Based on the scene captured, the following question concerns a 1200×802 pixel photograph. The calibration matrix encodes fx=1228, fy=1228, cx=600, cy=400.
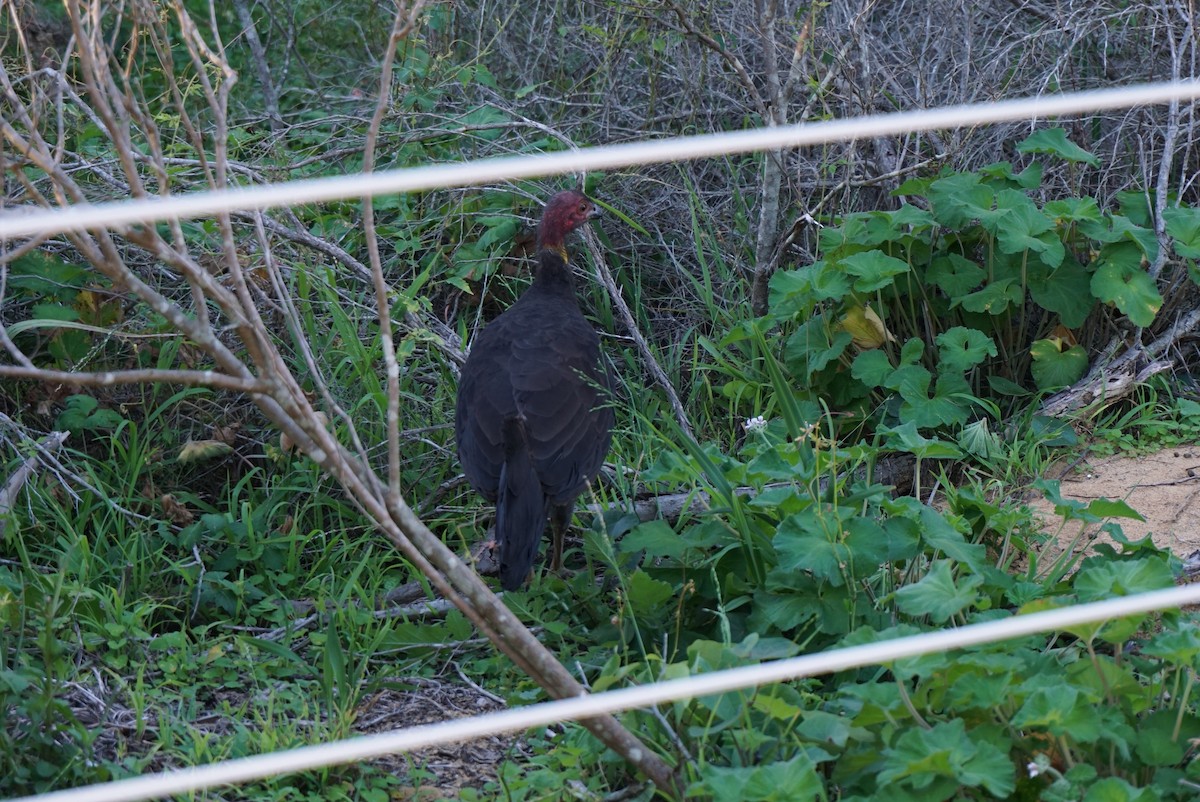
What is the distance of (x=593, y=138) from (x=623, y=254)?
0.71m

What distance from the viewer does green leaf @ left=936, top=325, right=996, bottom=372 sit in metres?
4.21

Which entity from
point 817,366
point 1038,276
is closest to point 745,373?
point 817,366

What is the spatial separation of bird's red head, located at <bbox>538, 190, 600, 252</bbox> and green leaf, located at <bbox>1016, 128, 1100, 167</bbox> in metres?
1.59

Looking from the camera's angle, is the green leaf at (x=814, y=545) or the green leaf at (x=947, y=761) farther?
the green leaf at (x=814, y=545)

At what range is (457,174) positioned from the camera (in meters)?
1.64

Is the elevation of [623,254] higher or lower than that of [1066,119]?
lower

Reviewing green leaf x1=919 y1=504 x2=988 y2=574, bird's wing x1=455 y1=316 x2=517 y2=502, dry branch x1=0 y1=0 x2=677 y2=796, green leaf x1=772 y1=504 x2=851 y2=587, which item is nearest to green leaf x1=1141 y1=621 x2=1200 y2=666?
green leaf x1=919 y1=504 x2=988 y2=574

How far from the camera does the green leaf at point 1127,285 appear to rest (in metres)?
4.17

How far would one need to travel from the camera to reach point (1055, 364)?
4.36 metres

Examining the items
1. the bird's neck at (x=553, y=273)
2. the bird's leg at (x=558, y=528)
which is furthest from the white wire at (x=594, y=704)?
the bird's neck at (x=553, y=273)

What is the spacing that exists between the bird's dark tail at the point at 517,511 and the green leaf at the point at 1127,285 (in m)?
2.06

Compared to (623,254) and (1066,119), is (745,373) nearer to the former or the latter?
(623,254)

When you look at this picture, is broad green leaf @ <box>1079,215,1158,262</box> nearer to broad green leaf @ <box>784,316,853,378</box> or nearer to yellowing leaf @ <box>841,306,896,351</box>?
yellowing leaf @ <box>841,306,896,351</box>

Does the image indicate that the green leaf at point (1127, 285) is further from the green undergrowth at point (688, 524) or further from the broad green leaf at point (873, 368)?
the broad green leaf at point (873, 368)
